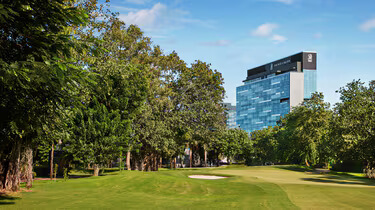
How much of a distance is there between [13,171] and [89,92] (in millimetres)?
6589

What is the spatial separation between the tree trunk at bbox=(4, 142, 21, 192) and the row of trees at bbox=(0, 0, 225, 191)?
1.9 inches

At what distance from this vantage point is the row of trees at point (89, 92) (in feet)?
38.6

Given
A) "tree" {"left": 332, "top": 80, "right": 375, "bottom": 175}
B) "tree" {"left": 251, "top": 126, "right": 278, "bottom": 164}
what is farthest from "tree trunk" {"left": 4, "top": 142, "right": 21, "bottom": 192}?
"tree" {"left": 251, "top": 126, "right": 278, "bottom": 164}

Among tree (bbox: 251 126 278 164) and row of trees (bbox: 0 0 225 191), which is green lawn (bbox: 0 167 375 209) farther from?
tree (bbox: 251 126 278 164)

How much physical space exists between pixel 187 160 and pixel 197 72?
50678 millimetres

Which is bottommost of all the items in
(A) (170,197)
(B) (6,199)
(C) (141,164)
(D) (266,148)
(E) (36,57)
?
(C) (141,164)

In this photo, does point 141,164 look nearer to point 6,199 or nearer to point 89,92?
point 6,199

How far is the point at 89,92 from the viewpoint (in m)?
15.1

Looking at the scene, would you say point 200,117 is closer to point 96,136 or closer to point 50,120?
point 96,136

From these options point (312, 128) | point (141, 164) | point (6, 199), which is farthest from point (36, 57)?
point (312, 128)

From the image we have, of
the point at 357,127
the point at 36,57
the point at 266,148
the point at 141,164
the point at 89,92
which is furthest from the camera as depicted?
the point at 266,148

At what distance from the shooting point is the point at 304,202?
16.6 meters

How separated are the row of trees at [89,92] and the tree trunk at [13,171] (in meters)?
0.05

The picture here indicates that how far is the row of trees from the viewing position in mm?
11766
